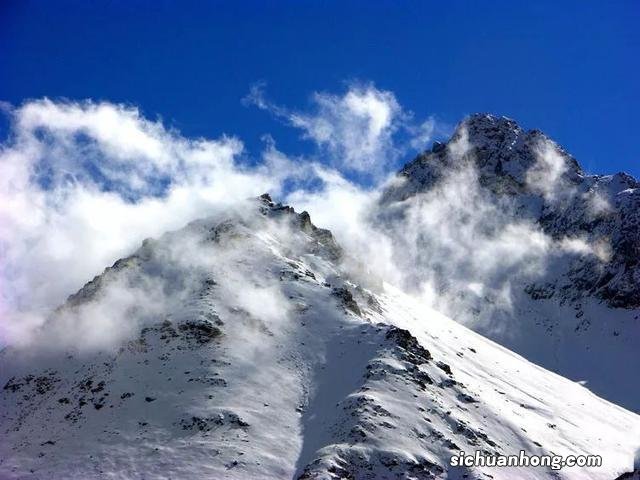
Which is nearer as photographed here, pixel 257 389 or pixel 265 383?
pixel 257 389

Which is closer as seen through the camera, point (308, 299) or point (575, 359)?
point (308, 299)

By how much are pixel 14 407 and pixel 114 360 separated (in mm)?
11906

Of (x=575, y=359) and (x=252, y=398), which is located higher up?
(x=575, y=359)

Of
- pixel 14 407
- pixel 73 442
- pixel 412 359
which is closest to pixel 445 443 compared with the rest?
pixel 412 359

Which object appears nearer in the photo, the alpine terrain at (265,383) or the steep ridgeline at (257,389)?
the steep ridgeline at (257,389)

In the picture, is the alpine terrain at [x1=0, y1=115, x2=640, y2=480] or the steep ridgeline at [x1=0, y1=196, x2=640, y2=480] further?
the alpine terrain at [x1=0, y1=115, x2=640, y2=480]

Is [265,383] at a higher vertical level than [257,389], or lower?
higher

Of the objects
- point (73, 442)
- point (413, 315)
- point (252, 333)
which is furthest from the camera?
point (413, 315)

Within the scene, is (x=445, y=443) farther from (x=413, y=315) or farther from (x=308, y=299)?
(x=413, y=315)

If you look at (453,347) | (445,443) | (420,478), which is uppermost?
(453,347)

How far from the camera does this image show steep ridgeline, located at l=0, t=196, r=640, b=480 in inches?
2653

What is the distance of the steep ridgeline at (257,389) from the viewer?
6738cm

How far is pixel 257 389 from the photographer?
258ft

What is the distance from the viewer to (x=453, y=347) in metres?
113
